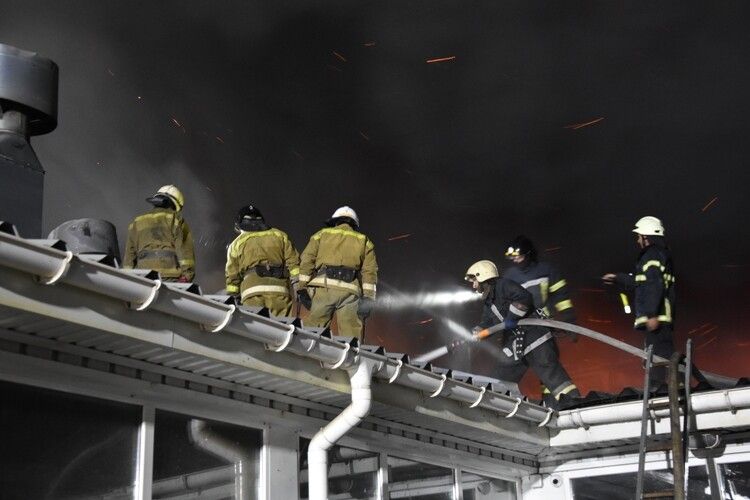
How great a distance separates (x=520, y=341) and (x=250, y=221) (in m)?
2.70

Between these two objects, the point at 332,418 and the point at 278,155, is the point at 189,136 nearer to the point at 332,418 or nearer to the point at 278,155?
the point at 278,155

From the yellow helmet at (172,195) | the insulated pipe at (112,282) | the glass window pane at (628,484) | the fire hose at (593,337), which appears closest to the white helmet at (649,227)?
the fire hose at (593,337)

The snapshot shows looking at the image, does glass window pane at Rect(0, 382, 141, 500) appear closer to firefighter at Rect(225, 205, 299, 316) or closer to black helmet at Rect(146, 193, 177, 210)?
firefighter at Rect(225, 205, 299, 316)

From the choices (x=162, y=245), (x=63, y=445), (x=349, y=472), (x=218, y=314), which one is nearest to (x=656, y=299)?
(x=349, y=472)

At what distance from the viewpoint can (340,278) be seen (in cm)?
806

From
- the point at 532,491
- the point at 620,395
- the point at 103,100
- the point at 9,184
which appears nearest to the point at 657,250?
the point at 620,395

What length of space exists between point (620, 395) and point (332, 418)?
2375 mm

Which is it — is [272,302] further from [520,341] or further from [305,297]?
[520,341]

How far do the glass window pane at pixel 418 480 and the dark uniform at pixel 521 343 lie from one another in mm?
1765

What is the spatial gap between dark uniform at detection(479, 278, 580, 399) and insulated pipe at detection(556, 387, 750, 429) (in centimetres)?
102

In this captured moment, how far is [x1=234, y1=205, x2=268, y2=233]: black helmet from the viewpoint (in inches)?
330

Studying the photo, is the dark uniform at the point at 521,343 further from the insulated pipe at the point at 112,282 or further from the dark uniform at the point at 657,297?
the insulated pipe at the point at 112,282

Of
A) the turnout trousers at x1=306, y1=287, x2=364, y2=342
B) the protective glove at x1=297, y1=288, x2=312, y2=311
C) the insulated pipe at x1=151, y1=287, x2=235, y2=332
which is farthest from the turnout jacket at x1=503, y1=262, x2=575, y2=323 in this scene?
the insulated pipe at x1=151, y1=287, x2=235, y2=332

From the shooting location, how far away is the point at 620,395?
7.01m
